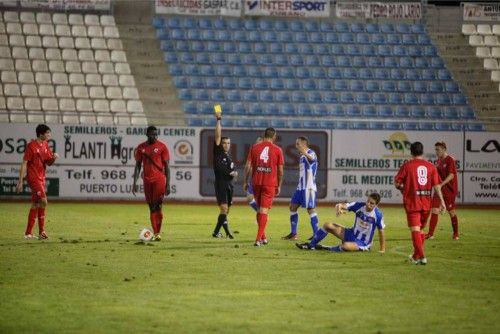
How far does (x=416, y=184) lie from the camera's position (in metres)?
16.2

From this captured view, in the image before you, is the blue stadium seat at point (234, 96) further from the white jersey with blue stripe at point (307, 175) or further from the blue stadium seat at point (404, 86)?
the white jersey with blue stripe at point (307, 175)

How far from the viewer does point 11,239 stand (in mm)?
19750

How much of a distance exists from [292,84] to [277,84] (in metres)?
0.55

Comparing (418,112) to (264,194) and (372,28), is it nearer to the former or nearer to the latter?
(372,28)

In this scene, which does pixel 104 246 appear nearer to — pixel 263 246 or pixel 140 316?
pixel 263 246

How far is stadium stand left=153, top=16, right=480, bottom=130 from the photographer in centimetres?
3722

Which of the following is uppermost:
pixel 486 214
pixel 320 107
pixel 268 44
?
pixel 268 44

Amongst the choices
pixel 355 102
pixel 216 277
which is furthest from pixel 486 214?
pixel 216 277

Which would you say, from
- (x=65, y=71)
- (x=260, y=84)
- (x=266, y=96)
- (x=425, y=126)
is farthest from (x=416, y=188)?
(x=65, y=71)

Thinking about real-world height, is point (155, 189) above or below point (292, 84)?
below

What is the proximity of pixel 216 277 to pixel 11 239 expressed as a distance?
21.6ft

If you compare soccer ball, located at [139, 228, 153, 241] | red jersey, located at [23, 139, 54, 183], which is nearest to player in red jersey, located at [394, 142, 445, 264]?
soccer ball, located at [139, 228, 153, 241]

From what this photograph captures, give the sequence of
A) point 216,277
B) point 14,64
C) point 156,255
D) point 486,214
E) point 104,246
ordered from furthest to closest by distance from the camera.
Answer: point 14,64
point 486,214
point 104,246
point 156,255
point 216,277

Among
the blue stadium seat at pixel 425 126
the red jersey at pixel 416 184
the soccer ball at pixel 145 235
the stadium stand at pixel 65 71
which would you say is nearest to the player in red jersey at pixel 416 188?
the red jersey at pixel 416 184
